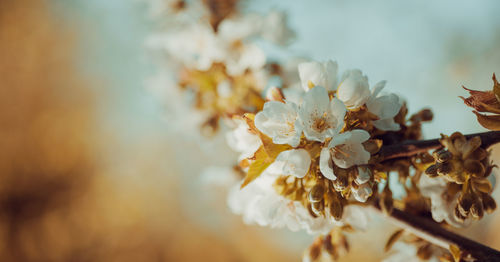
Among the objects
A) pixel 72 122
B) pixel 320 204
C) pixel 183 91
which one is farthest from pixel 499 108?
pixel 72 122

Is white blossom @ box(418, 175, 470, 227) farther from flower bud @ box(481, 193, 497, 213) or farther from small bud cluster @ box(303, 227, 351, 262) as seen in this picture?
small bud cluster @ box(303, 227, 351, 262)

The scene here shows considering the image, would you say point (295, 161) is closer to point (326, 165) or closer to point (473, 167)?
point (326, 165)

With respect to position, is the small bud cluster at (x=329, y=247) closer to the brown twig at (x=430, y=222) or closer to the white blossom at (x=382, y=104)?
the brown twig at (x=430, y=222)

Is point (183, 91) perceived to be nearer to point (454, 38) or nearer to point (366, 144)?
point (366, 144)

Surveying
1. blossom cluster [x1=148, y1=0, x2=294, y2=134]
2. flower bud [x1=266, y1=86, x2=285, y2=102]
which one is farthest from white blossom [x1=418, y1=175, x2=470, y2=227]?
blossom cluster [x1=148, y1=0, x2=294, y2=134]

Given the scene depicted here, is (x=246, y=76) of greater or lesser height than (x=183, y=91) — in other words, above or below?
above
